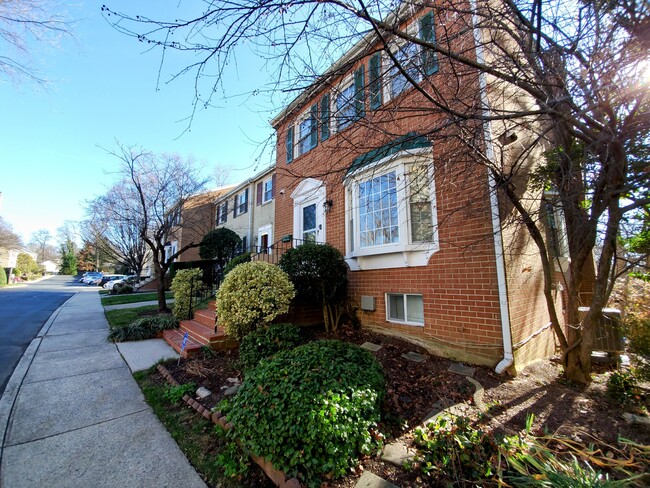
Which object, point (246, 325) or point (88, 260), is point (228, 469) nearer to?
point (246, 325)

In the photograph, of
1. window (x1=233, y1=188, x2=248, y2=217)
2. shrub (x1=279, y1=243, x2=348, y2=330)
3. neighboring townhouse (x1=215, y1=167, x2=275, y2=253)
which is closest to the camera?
shrub (x1=279, y1=243, x2=348, y2=330)

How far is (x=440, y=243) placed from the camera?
4.85 meters

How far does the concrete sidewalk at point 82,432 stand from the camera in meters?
2.40

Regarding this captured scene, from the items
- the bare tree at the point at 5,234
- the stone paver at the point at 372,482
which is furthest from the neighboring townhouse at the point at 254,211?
the bare tree at the point at 5,234

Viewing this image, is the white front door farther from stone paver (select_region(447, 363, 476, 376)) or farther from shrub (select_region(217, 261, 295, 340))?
stone paver (select_region(447, 363, 476, 376))

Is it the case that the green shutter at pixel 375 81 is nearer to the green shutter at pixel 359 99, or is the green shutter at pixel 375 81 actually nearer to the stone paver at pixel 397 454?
the green shutter at pixel 359 99

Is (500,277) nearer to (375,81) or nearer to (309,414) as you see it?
(375,81)

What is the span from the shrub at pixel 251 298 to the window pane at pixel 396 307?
79.2 inches

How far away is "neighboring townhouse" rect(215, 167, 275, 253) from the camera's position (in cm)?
1356

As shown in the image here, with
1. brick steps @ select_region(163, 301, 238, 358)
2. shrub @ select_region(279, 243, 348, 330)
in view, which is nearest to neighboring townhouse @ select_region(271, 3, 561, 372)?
shrub @ select_region(279, 243, 348, 330)

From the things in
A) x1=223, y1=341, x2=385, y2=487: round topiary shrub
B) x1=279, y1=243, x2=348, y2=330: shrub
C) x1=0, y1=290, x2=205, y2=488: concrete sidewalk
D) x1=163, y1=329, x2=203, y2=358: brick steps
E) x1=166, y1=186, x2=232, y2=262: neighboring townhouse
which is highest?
x1=166, y1=186, x2=232, y2=262: neighboring townhouse

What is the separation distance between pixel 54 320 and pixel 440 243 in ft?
39.9

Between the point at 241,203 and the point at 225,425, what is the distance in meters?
14.8

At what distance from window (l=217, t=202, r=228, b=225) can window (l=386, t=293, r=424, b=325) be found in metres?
14.9
